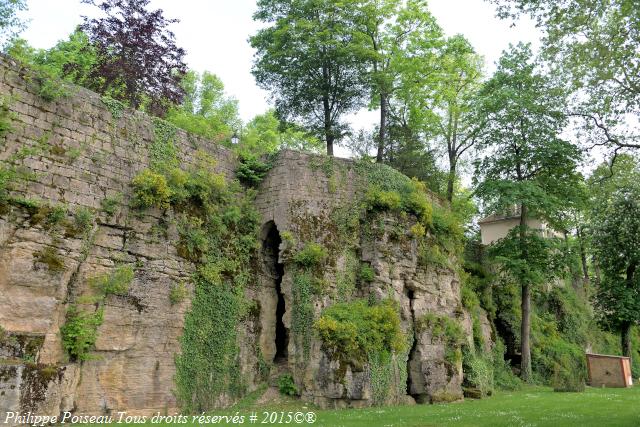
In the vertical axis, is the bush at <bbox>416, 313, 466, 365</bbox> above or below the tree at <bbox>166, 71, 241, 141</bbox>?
below

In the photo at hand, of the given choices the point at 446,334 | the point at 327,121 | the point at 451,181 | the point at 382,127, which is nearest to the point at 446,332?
the point at 446,334

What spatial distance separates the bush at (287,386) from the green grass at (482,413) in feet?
0.58

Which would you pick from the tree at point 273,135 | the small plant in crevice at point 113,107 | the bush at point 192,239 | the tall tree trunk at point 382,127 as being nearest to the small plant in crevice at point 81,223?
the bush at point 192,239

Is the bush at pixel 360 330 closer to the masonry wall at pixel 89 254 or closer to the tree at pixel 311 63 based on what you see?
the masonry wall at pixel 89 254

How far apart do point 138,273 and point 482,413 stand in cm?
897

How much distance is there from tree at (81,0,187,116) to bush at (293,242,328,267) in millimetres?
10800

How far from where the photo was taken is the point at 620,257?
26.2m

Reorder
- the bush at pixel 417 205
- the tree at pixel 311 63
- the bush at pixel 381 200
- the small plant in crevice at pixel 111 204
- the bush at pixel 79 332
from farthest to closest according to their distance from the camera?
the tree at pixel 311 63
the bush at pixel 417 205
the bush at pixel 381 200
the small plant in crevice at pixel 111 204
the bush at pixel 79 332

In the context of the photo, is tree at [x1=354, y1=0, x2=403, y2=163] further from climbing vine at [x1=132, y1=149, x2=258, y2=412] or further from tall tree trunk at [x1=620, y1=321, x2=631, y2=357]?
tall tree trunk at [x1=620, y1=321, x2=631, y2=357]

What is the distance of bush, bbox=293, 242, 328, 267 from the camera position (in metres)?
15.7

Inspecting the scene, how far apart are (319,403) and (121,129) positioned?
9.04 m

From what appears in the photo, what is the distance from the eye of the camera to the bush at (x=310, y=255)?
15695mm

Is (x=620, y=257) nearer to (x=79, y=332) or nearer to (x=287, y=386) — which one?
(x=287, y=386)

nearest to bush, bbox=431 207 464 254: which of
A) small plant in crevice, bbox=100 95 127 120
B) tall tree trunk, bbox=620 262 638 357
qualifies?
small plant in crevice, bbox=100 95 127 120
